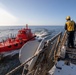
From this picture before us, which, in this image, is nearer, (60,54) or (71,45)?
(60,54)

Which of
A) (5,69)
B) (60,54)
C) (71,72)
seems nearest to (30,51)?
(60,54)

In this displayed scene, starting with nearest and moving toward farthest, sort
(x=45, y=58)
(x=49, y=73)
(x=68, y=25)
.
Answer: (x=49, y=73) → (x=45, y=58) → (x=68, y=25)

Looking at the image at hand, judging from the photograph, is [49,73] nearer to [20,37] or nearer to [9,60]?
[9,60]

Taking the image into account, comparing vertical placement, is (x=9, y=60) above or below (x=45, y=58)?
below

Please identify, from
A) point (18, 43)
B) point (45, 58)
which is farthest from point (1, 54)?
point (45, 58)

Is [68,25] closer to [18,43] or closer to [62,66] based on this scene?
[62,66]

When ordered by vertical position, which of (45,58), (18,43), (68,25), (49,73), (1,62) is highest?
(68,25)

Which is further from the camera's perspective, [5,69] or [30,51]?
[5,69]

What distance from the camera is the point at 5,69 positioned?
11.8 m

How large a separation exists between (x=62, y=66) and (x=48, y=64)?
482mm

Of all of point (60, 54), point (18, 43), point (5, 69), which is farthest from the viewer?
point (18, 43)

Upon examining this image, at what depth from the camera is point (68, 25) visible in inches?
291

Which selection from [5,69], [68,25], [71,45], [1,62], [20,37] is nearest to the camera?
[68,25]

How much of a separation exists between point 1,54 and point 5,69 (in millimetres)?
2393
